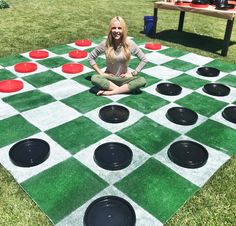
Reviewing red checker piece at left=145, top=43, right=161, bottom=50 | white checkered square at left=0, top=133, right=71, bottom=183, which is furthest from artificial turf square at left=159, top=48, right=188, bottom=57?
white checkered square at left=0, top=133, right=71, bottom=183

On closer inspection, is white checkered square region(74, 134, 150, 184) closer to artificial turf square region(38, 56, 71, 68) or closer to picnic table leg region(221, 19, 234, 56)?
artificial turf square region(38, 56, 71, 68)

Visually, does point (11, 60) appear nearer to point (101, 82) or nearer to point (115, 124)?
point (101, 82)

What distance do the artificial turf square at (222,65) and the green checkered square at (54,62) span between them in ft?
8.11

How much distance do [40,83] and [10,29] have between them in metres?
3.24

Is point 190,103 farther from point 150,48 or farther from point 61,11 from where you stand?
point 61,11

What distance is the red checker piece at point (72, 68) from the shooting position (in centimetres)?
449

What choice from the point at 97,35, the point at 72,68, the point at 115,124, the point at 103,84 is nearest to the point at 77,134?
the point at 115,124

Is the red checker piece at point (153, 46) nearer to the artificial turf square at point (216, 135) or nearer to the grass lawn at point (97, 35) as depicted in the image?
the grass lawn at point (97, 35)

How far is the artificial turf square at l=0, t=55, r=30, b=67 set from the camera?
483 centimetres

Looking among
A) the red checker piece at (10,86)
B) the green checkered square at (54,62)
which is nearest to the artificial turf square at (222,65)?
the green checkered square at (54,62)

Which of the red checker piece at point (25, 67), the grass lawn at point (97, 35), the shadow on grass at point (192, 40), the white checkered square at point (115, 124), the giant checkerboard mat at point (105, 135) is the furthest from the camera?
the shadow on grass at point (192, 40)

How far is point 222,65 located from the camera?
16.4 feet

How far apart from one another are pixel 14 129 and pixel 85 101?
0.98 meters

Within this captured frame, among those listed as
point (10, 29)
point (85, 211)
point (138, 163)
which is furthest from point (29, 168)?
point (10, 29)
